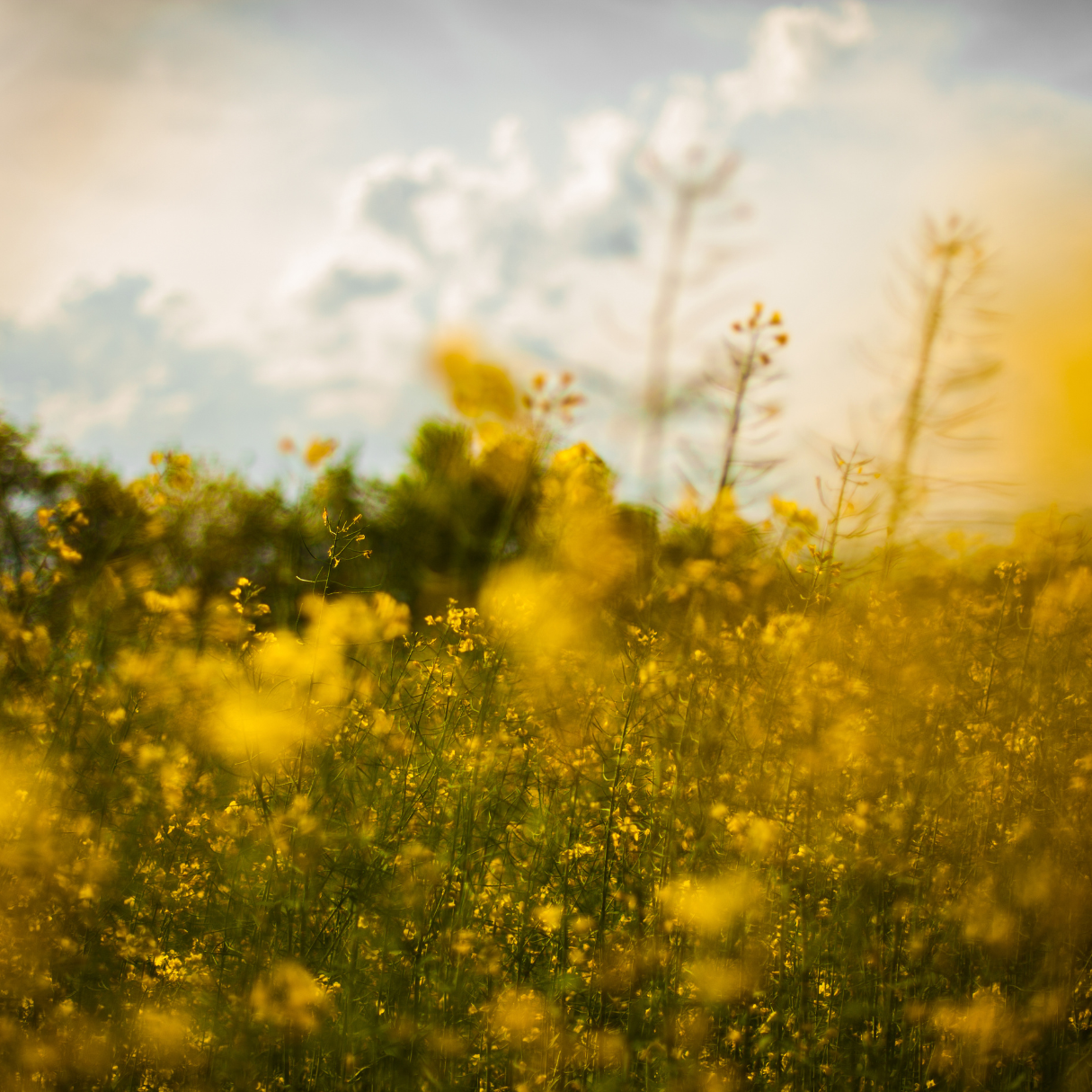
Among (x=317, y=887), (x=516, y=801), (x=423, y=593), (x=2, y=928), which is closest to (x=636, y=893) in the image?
(x=516, y=801)

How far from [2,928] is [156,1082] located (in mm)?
703

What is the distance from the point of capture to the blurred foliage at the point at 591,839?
1964mm

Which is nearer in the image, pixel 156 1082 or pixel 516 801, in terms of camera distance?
pixel 156 1082

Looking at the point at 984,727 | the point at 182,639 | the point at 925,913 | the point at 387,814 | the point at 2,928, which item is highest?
the point at 182,639

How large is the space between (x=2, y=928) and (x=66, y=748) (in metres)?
0.64

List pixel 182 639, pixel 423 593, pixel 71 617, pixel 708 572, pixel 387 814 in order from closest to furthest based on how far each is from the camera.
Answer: pixel 387 814
pixel 708 572
pixel 182 639
pixel 71 617
pixel 423 593

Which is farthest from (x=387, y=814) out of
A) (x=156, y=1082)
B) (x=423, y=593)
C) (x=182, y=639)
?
(x=423, y=593)

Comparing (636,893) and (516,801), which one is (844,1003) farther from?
(516,801)

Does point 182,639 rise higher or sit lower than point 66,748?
higher

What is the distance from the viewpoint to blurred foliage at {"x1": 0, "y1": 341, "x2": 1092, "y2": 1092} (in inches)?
77.3

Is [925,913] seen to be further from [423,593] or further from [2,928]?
[423,593]

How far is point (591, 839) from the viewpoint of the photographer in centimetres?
227

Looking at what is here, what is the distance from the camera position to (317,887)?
1965 mm

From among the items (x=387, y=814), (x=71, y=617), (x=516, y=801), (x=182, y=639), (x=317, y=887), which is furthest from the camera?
(x=71, y=617)
